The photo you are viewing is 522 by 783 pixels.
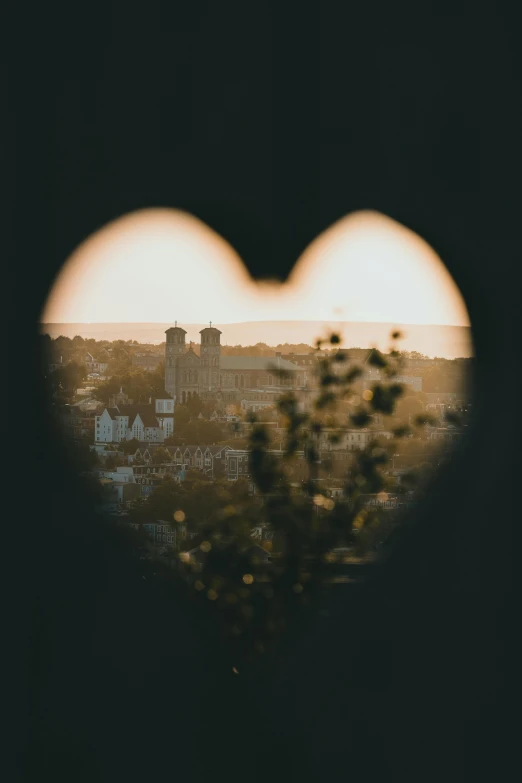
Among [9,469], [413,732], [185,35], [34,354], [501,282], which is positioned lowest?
[413,732]

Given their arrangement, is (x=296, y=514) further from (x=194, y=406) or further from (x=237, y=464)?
(x=194, y=406)

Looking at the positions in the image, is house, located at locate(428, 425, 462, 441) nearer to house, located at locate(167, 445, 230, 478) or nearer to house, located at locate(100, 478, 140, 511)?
house, located at locate(167, 445, 230, 478)

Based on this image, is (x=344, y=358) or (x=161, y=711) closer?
(x=344, y=358)

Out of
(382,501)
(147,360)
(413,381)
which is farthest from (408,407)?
(147,360)

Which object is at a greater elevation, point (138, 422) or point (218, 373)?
point (218, 373)

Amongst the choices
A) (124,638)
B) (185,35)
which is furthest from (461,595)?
(185,35)

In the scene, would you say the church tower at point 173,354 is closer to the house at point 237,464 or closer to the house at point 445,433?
the house at point 237,464

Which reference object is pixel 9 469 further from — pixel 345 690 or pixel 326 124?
pixel 326 124
